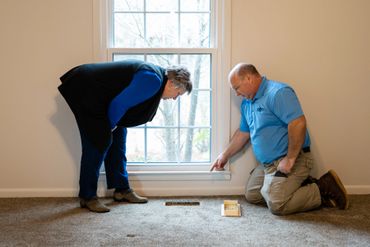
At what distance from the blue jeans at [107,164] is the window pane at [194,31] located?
844mm

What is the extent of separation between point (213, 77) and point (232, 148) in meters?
0.56

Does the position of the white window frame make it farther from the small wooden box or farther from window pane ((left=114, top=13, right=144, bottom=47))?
the small wooden box

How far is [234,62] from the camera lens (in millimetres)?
3289

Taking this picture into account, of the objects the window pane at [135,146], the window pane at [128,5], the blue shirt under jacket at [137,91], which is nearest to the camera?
the blue shirt under jacket at [137,91]

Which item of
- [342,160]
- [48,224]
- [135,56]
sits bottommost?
[48,224]

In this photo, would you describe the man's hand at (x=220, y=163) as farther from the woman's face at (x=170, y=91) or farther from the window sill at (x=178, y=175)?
the woman's face at (x=170, y=91)

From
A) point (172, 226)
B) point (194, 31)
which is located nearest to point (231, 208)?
point (172, 226)

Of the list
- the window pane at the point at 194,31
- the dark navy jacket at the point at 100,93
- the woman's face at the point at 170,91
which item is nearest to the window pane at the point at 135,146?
the dark navy jacket at the point at 100,93

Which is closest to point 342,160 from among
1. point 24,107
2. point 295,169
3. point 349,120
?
point 349,120

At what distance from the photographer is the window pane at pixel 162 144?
11.3 ft

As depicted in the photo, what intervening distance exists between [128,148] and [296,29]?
5.20 ft

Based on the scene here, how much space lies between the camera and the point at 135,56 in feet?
11.0

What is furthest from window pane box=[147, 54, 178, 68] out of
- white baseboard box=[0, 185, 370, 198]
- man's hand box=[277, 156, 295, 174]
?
man's hand box=[277, 156, 295, 174]

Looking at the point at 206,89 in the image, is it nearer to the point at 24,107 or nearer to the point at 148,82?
the point at 148,82
